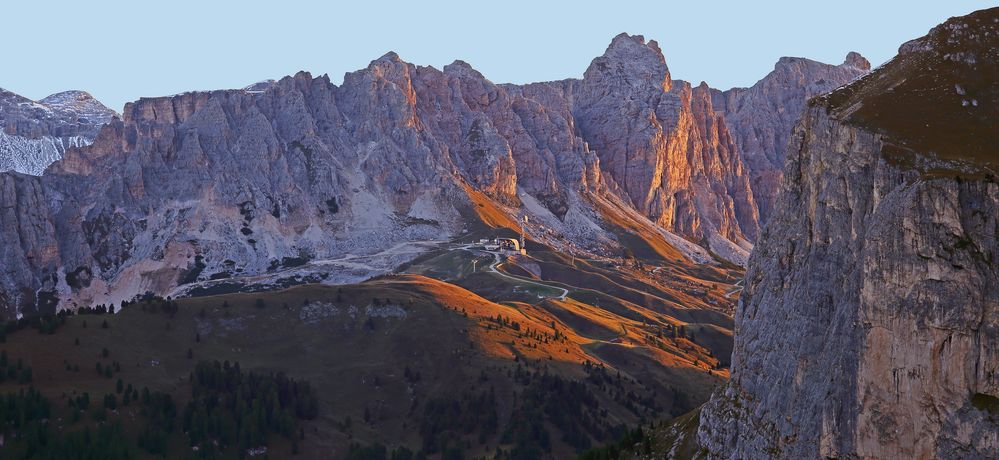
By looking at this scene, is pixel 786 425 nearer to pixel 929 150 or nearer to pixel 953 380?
pixel 953 380

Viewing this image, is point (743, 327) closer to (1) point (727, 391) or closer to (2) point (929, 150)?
(1) point (727, 391)

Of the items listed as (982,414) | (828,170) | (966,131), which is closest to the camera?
(982,414)

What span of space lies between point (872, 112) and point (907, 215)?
1215cm

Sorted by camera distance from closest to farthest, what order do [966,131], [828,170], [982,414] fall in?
[982,414]
[966,131]
[828,170]

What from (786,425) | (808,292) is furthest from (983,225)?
(786,425)

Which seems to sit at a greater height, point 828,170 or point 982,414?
point 828,170

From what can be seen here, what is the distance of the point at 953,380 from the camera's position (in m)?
89.8

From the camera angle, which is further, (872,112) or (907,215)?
(872,112)

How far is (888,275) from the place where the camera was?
91312 mm

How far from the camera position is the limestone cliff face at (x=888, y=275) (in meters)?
88.9

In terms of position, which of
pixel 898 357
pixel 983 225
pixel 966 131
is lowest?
pixel 898 357

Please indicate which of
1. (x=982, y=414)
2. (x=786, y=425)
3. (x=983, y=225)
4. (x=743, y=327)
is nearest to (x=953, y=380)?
(x=982, y=414)

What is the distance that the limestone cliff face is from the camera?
88.9 m

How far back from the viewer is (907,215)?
8975cm
